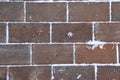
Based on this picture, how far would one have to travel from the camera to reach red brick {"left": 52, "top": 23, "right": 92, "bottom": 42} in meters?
2.06

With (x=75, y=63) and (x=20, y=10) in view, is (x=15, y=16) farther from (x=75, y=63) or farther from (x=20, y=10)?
(x=75, y=63)

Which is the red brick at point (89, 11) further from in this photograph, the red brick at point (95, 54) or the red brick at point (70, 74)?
the red brick at point (70, 74)

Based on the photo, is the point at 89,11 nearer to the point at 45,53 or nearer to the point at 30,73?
the point at 45,53

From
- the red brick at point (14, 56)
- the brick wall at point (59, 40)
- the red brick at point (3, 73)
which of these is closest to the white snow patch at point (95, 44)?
the brick wall at point (59, 40)

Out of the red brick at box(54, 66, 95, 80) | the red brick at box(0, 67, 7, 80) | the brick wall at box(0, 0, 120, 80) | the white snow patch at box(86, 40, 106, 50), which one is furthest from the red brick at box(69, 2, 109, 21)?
the red brick at box(0, 67, 7, 80)

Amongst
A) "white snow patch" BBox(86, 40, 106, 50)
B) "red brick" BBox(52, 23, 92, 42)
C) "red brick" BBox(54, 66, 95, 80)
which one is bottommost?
"red brick" BBox(54, 66, 95, 80)

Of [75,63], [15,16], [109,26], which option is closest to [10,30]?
[15,16]

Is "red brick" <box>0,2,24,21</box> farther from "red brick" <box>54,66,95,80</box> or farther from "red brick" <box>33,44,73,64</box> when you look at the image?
"red brick" <box>54,66,95,80</box>

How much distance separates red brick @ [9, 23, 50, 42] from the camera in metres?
2.06

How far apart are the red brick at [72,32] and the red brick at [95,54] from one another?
5cm

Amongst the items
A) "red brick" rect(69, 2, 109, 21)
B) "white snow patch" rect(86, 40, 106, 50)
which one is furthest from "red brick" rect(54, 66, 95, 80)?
"red brick" rect(69, 2, 109, 21)

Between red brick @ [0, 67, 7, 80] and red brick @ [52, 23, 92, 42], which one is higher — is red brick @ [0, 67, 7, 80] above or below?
below

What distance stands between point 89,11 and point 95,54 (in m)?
0.25

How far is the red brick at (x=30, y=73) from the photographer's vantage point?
6.75 feet
